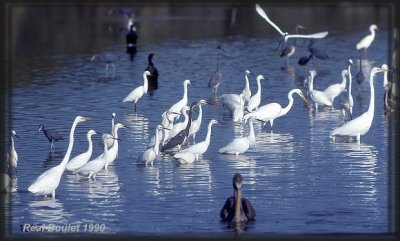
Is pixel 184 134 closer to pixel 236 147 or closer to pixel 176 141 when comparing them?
pixel 176 141

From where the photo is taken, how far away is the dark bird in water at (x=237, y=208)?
12211 millimetres

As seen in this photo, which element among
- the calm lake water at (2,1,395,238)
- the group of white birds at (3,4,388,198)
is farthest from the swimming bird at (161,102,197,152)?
the calm lake water at (2,1,395,238)

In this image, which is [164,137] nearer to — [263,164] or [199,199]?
[263,164]

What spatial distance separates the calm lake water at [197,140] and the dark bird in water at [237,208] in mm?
129

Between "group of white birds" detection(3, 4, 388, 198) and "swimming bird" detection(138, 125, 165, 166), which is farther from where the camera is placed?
"swimming bird" detection(138, 125, 165, 166)

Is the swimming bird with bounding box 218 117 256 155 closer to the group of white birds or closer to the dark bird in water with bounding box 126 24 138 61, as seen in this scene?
the group of white birds

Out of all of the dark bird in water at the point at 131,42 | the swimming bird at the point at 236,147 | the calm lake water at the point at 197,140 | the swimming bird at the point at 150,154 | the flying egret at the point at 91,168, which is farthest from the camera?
the dark bird in water at the point at 131,42

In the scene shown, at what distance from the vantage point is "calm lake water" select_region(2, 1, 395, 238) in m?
12.9

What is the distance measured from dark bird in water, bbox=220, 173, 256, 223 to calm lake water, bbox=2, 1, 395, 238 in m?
0.13

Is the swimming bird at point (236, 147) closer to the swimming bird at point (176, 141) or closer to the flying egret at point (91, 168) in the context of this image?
the swimming bird at point (176, 141)

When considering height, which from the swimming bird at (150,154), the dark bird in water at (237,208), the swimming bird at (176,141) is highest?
the swimming bird at (176,141)

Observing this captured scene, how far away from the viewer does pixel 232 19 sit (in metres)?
42.3

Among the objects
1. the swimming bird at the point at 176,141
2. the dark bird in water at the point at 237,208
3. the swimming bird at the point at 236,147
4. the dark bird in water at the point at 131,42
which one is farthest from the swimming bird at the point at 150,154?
the dark bird in water at the point at 131,42

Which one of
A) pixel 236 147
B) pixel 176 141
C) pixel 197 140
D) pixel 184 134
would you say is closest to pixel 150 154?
pixel 176 141
